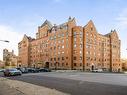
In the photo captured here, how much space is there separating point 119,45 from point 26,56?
176 feet

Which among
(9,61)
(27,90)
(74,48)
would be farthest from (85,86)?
(9,61)

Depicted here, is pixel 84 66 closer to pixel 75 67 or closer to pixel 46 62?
pixel 75 67

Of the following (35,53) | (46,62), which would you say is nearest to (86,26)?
(46,62)

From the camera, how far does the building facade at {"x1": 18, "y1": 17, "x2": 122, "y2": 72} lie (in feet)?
313

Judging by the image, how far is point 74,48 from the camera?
95250 mm

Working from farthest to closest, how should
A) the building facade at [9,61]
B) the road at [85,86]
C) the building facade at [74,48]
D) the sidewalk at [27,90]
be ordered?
1. the building facade at [9,61]
2. the building facade at [74,48]
3. the road at [85,86]
4. the sidewalk at [27,90]

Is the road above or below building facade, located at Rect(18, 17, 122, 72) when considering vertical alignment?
→ below

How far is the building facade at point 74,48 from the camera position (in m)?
95.3

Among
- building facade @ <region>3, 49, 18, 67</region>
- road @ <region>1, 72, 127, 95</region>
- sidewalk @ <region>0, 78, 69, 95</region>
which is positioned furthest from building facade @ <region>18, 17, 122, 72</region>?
sidewalk @ <region>0, 78, 69, 95</region>

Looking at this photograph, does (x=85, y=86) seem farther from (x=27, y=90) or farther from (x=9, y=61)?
(x=9, y=61)

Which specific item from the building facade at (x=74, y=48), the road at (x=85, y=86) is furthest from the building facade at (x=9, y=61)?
the road at (x=85, y=86)

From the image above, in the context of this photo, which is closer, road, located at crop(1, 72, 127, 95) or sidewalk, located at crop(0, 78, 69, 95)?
sidewalk, located at crop(0, 78, 69, 95)

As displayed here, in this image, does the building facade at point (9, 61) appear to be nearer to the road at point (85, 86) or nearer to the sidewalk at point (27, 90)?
the road at point (85, 86)

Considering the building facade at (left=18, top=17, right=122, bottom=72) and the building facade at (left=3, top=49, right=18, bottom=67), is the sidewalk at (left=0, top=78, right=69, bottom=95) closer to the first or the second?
the building facade at (left=18, top=17, right=122, bottom=72)
